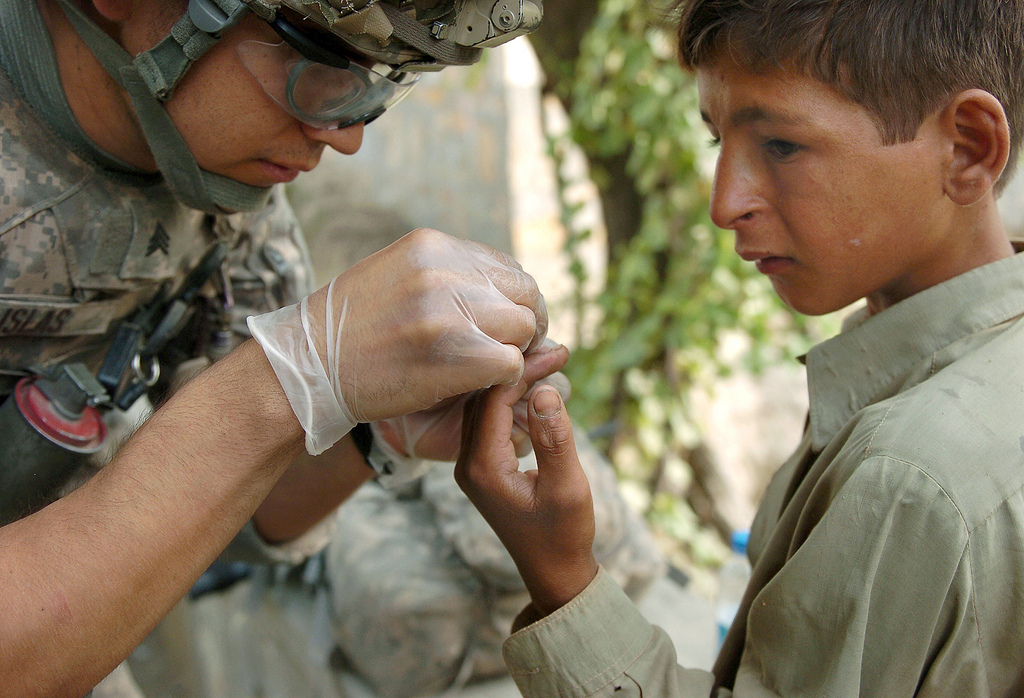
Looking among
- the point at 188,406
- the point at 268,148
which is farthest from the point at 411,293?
the point at 268,148

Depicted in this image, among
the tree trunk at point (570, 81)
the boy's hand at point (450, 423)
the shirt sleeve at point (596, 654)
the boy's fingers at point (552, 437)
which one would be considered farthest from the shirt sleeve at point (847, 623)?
the tree trunk at point (570, 81)

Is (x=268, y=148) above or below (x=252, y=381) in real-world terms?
above

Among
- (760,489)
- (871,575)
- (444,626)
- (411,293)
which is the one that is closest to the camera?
(871,575)

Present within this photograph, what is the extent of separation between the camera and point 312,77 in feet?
4.56

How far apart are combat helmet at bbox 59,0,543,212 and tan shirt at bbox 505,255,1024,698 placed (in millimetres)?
902

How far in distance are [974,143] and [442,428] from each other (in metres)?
1.05

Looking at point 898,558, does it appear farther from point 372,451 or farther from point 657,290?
point 657,290

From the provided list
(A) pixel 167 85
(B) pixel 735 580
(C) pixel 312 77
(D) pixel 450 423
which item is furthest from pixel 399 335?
(B) pixel 735 580

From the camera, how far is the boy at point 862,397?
1.03m

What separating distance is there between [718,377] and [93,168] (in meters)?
3.04

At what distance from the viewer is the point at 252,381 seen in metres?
1.20

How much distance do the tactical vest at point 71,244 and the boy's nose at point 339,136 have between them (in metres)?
0.42

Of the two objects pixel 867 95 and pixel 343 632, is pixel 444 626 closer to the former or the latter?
pixel 343 632

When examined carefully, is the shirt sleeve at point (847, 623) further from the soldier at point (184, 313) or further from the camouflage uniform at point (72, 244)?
the camouflage uniform at point (72, 244)
